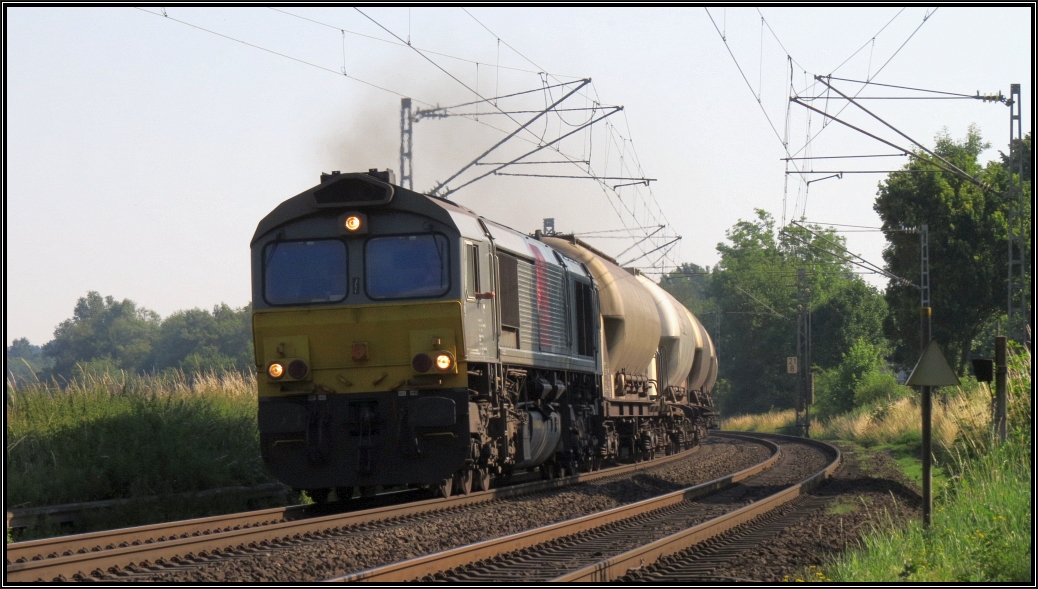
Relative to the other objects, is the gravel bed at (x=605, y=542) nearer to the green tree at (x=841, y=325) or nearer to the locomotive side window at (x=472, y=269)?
the locomotive side window at (x=472, y=269)

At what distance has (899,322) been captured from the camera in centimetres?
3725

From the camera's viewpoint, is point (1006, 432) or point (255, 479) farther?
point (255, 479)

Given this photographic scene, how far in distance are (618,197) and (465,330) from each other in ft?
54.1

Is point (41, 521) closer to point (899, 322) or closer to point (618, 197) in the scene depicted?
point (618, 197)

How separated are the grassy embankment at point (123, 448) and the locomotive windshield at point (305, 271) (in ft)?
9.04

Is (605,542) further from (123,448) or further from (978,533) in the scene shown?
(123,448)

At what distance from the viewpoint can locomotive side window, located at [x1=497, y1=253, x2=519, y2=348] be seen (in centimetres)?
1448

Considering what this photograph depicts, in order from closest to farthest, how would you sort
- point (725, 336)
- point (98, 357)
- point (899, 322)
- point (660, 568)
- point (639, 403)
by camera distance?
point (660, 568) → point (639, 403) → point (899, 322) → point (725, 336) → point (98, 357)

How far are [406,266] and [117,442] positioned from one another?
455cm

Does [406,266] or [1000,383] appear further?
[1000,383]

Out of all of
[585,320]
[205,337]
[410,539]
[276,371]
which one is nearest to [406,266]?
[276,371]

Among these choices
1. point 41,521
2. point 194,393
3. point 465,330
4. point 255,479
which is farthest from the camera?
point 194,393

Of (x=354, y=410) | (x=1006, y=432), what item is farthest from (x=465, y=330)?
(x=1006, y=432)

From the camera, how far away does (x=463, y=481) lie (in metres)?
14.0
